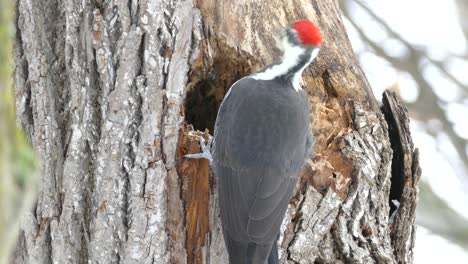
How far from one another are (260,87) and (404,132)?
0.71 m

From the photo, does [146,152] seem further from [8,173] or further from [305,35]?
[8,173]

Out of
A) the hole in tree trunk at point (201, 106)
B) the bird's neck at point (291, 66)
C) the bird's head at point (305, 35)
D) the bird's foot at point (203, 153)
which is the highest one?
the bird's head at point (305, 35)

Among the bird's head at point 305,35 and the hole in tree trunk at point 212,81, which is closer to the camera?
the bird's head at point 305,35

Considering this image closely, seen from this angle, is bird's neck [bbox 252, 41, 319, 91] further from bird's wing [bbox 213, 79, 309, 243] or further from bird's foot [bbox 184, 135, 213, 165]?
bird's foot [bbox 184, 135, 213, 165]

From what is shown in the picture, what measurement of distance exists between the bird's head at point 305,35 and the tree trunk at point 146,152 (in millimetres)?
269

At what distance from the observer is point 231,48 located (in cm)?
316

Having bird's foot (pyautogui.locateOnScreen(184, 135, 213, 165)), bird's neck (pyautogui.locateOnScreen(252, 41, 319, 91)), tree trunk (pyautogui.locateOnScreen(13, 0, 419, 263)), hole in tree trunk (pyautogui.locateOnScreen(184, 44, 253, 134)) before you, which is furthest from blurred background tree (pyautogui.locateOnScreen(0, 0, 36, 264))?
bird's neck (pyautogui.locateOnScreen(252, 41, 319, 91))

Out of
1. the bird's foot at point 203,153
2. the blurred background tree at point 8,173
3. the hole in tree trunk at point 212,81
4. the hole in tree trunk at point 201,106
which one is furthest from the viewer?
the hole in tree trunk at point 201,106

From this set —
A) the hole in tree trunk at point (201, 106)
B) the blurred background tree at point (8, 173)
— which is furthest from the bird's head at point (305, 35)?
the blurred background tree at point (8, 173)

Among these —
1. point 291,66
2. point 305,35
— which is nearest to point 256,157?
point 291,66

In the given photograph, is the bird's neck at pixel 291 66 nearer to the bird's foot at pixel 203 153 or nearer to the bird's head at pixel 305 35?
the bird's head at pixel 305 35

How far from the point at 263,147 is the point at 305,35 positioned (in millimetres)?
494

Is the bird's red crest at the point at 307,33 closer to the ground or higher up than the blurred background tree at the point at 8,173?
higher up

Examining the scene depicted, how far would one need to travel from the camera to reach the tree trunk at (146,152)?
2729 millimetres
